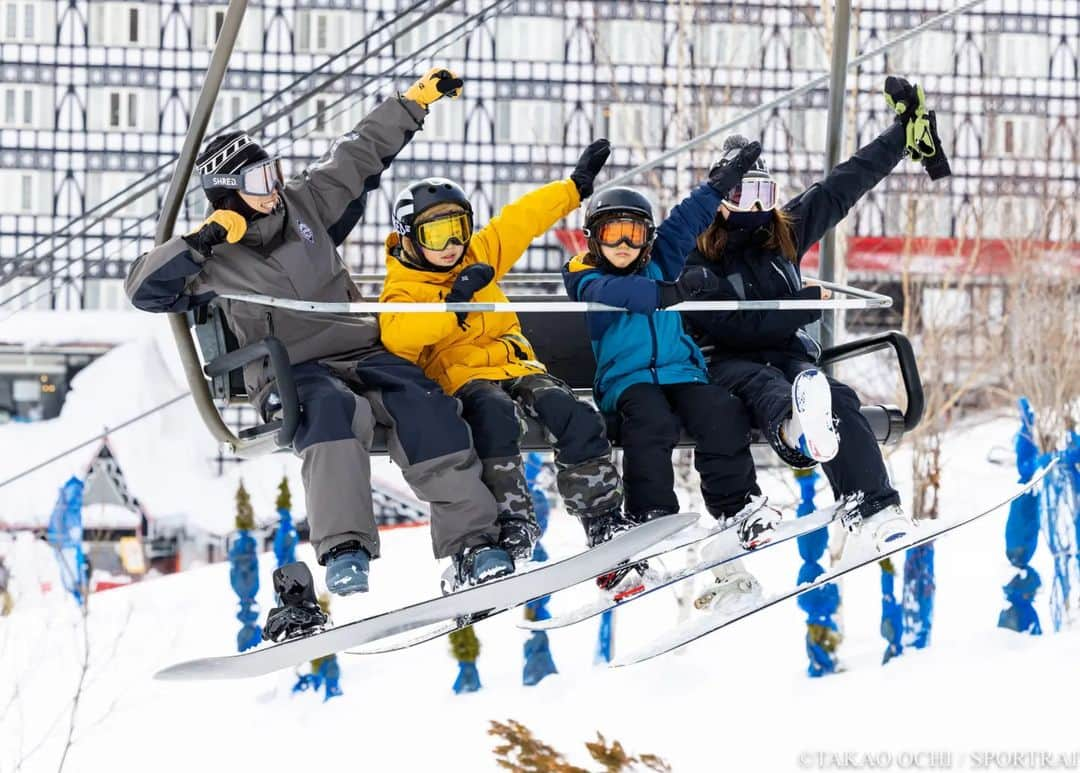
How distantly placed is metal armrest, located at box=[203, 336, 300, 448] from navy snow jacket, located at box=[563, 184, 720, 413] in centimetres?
79

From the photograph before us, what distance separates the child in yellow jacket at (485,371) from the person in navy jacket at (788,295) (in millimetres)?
500

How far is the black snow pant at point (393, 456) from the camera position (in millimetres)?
3492

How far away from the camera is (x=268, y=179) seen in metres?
3.68

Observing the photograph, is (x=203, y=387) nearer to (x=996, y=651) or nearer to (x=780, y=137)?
(x=996, y=651)

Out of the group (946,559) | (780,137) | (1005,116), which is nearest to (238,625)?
(946,559)

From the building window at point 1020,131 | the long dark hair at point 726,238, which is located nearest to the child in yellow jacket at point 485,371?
the long dark hair at point 726,238

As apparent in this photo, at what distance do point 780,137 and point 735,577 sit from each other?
21.3 meters

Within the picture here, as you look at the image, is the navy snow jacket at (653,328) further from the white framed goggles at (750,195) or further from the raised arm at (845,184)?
the raised arm at (845,184)

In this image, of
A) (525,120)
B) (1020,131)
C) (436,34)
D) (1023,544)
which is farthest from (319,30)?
(1023,544)

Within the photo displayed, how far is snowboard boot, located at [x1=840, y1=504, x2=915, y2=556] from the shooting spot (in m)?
3.81

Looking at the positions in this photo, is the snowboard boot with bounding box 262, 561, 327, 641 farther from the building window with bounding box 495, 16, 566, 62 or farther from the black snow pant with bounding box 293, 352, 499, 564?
the building window with bounding box 495, 16, 566, 62

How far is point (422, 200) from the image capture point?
3.63 metres

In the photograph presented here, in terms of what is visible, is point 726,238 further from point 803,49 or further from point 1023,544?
point 803,49

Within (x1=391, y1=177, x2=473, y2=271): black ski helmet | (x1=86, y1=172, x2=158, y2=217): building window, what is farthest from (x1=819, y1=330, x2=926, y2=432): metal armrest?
(x1=86, y1=172, x2=158, y2=217): building window
